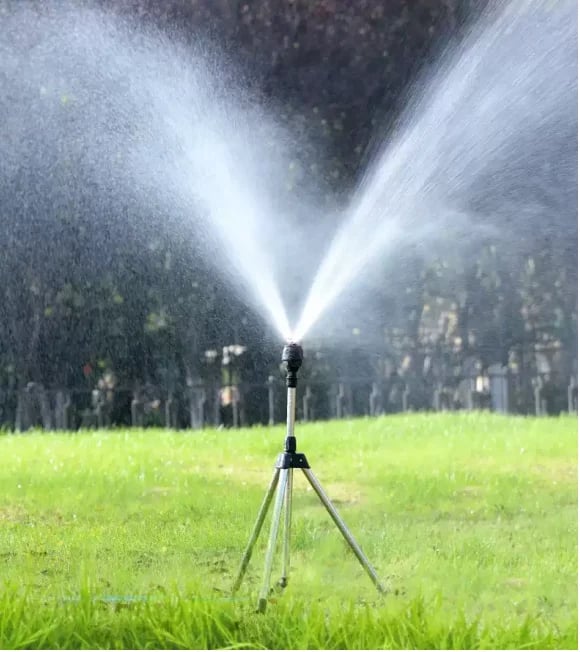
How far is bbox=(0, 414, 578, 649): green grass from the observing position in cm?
310

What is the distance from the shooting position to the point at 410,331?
7629 millimetres

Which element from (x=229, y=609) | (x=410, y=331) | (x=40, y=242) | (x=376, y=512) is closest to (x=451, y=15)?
(x=410, y=331)

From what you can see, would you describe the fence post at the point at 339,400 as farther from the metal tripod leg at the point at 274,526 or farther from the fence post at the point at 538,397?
the metal tripod leg at the point at 274,526

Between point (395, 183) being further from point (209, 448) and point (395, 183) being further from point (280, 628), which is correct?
point (209, 448)

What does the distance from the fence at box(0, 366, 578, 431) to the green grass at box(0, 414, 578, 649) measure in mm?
533

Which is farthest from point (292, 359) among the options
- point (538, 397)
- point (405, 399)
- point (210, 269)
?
point (538, 397)

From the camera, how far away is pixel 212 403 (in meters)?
7.26

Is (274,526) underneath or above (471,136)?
underneath

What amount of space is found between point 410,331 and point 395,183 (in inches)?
149

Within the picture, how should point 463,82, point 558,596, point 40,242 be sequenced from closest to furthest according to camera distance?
point 558,596 < point 463,82 < point 40,242

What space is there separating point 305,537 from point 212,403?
3.15 metres

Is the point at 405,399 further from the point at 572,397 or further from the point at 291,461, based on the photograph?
the point at 291,461

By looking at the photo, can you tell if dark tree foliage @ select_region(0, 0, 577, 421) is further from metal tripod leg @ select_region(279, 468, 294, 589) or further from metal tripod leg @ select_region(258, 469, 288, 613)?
metal tripod leg @ select_region(258, 469, 288, 613)

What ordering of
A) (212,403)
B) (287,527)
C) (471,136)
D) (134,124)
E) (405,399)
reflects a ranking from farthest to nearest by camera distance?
(405,399), (212,403), (134,124), (471,136), (287,527)
